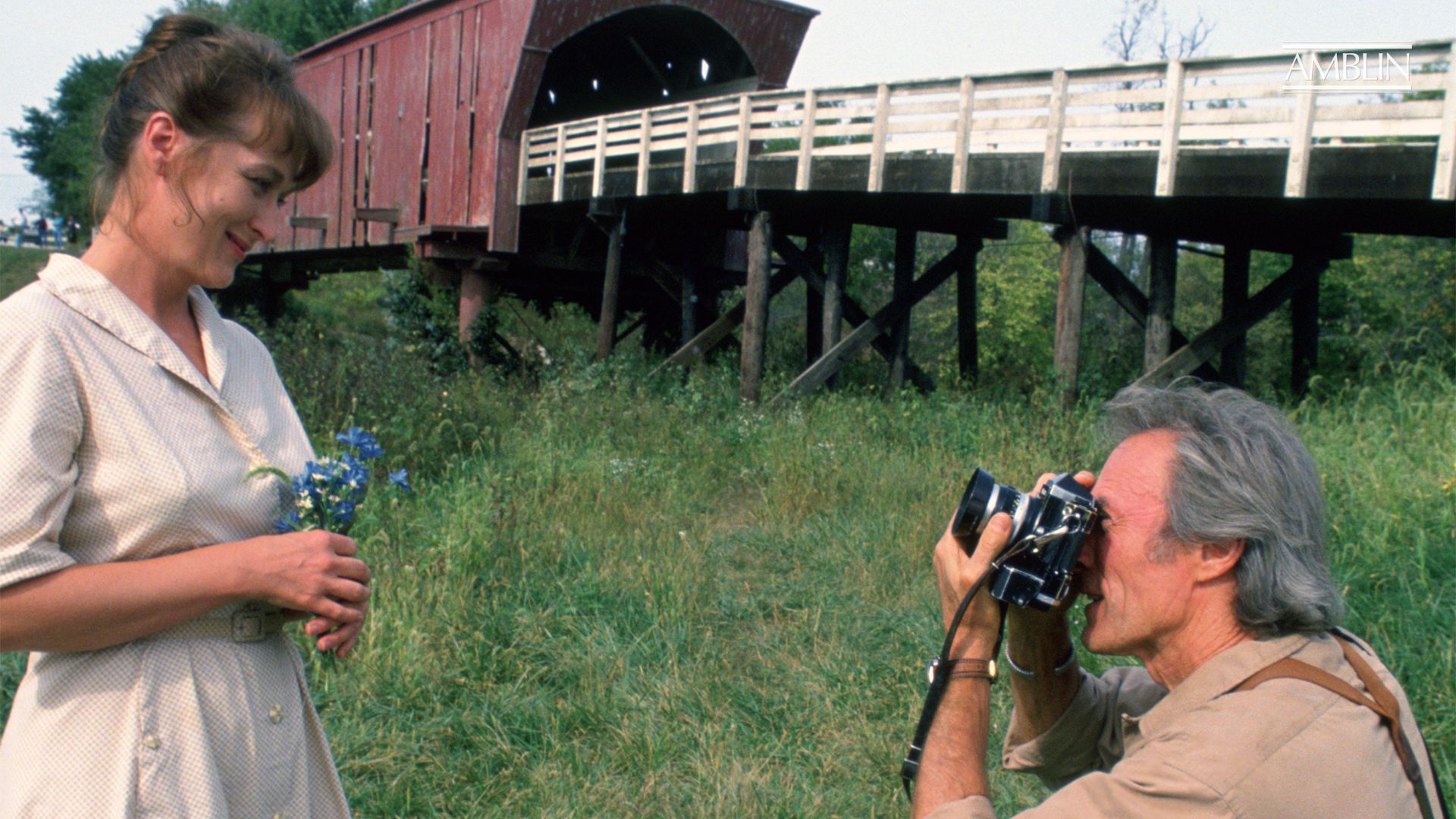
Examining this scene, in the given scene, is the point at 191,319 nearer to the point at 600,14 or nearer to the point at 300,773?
the point at 300,773

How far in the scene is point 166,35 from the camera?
168cm

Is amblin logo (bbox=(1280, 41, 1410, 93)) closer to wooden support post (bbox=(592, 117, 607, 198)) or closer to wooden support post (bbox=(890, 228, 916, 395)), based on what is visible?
wooden support post (bbox=(890, 228, 916, 395))

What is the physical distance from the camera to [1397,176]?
6527 mm

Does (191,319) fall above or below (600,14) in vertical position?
below

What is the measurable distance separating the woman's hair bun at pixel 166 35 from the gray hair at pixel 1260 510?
5.52 feet

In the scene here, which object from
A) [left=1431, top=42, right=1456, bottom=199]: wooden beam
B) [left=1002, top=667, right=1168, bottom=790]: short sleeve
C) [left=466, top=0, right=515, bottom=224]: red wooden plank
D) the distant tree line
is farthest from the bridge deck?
the distant tree line

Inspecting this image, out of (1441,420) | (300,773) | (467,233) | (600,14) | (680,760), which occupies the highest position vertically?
(600,14)

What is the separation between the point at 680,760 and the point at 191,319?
2403mm

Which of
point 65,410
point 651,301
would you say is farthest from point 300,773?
point 651,301

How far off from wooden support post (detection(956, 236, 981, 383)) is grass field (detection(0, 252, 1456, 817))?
11.5 feet

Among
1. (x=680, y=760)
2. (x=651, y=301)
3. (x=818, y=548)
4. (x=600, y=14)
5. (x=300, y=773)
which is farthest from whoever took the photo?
(x=651, y=301)

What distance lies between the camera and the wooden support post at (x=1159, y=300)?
8656mm

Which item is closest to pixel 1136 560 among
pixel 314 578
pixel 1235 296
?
pixel 314 578

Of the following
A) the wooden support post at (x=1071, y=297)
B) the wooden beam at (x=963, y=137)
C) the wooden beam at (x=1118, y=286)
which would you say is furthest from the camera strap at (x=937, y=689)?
the wooden beam at (x=1118, y=286)
